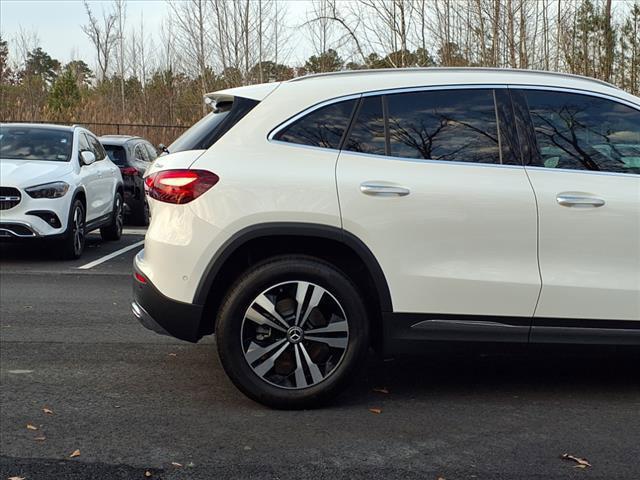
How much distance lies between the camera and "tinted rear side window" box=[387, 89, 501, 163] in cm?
473

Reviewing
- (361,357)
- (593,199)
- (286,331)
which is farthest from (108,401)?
(593,199)

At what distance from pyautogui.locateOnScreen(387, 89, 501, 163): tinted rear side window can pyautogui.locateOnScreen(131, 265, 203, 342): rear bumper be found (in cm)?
140

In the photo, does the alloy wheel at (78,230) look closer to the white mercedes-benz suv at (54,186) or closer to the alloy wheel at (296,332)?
the white mercedes-benz suv at (54,186)

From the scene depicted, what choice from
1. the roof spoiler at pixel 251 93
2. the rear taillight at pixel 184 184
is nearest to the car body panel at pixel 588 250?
the roof spoiler at pixel 251 93

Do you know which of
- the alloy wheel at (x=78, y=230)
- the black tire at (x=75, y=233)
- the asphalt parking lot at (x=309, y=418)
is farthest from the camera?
the alloy wheel at (x=78, y=230)

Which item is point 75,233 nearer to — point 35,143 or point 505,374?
point 35,143

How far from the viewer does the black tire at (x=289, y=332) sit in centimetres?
460

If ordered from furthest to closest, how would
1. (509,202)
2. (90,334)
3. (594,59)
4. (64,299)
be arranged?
(594,59) < (64,299) < (90,334) < (509,202)

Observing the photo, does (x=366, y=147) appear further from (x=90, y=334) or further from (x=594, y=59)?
(x=594, y=59)

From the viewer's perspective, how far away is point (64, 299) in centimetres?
807

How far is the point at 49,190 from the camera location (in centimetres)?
1022

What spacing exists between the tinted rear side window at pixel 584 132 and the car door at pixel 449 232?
0.89 feet

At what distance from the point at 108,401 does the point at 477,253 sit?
7.28ft

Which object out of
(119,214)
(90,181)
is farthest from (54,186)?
(119,214)
